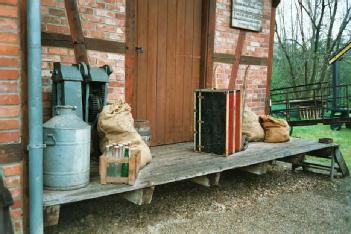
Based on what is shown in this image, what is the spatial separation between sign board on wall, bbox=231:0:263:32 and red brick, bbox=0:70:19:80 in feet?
12.1

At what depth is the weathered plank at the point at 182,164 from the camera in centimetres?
280

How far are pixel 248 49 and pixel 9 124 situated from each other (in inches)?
164

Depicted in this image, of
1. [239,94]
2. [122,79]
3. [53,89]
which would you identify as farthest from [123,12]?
[239,94]

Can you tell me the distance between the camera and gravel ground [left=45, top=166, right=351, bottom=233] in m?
3.44

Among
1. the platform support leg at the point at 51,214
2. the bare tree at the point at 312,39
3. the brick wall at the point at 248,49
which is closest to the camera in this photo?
the platform support leg at the point at 51,214

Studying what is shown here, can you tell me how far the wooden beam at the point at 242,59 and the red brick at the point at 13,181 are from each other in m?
3.44

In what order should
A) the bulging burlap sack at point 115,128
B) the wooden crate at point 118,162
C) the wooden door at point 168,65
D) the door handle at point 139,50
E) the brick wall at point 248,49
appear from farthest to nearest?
1. the brick wall at point 248,49
2. the wooden door at point 168,65
3. the door handle at point 139,50
4. the bulging burlap sack at point 115,128
5. the wooden crate at point 118,162

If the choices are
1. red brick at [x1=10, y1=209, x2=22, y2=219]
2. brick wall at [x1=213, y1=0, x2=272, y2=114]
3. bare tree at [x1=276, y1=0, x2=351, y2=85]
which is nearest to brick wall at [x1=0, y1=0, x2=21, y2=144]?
red brick at [x1=10, y1=209, x2=22, y2=219]

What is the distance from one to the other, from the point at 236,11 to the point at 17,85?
12.5 ft

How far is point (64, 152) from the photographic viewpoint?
2779 millimetres

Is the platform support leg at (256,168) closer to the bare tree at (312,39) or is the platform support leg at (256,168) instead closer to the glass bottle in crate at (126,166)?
the glass bottle in crate at (126,166)

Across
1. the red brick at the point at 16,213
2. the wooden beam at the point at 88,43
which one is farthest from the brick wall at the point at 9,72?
the wooden beam at the point at 88,43

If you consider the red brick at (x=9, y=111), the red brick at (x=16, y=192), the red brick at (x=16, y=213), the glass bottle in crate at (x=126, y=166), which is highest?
the red brick at (x=9, y=111)

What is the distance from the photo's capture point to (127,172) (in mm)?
3061
